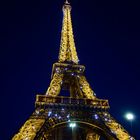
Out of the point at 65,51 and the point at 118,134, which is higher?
the point at 65,51

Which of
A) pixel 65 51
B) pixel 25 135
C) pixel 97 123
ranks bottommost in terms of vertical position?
pixel 25 135

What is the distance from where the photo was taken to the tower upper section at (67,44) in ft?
90.4

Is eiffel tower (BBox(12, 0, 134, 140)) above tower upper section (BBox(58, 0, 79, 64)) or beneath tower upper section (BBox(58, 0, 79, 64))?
beneath

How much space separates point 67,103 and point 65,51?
8.34 meters

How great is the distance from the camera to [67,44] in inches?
1161

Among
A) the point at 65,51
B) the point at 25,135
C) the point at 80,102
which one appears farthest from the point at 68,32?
the point at 25,135

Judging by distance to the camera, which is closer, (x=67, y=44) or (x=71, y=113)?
(x=71, y=113)

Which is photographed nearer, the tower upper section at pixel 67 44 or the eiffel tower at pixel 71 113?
the eiffel tower at pixel 71 113

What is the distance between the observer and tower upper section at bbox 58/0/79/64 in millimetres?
27562

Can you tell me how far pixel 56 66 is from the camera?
85.5 feet

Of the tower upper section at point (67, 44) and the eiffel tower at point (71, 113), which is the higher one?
the tower upper section at point (67, 44)

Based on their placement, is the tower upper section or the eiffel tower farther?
the tower upper section

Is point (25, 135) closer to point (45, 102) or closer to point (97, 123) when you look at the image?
point (45, 102)

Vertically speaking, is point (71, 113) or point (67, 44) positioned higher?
point (67, 44)
